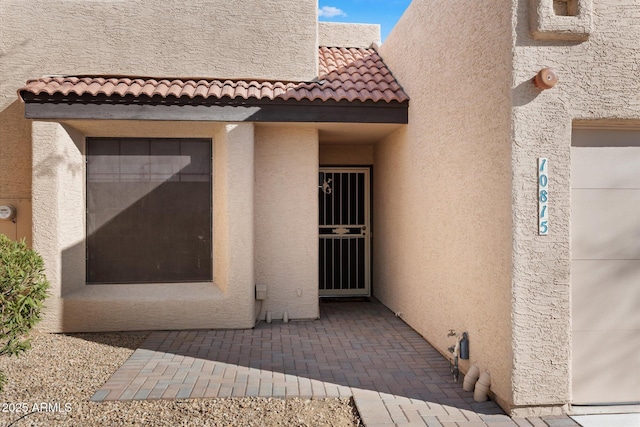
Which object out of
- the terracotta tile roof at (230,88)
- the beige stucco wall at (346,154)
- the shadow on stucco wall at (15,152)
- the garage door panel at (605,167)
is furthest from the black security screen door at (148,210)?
the garage door panel at (605,167)

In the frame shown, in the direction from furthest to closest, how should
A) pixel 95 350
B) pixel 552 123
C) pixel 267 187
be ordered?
pixel 267 187 → pixel 95 350 → pixel 552 123

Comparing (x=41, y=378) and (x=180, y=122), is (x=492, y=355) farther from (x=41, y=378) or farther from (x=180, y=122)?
(x=180, y=122)

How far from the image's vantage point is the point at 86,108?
7.67 meters

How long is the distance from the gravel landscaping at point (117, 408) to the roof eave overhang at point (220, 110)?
427 cm

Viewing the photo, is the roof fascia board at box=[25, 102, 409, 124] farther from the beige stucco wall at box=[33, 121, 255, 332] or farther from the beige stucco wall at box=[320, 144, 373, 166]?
the beige stucco wall at box=[320, 144, 373, 166]

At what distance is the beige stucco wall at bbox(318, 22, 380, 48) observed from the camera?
1175 cm

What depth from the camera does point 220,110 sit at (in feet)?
26.0

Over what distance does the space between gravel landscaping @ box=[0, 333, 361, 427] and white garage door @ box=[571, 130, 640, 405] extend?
272 cm

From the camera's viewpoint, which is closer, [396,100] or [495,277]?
[495,277]

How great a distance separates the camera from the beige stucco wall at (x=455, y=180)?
192 inches

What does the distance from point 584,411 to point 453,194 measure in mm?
3011

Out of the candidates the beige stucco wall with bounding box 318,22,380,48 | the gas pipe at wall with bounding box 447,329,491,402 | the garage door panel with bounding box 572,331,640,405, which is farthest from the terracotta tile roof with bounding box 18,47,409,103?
the garage door panel with bounding box 572,331,640,405

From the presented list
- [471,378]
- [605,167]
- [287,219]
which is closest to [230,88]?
[287,219]

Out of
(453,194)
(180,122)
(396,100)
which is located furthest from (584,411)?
(180,122)
